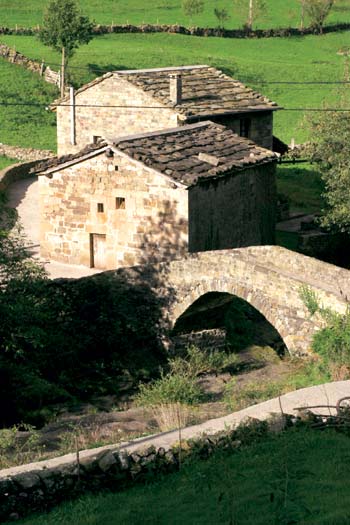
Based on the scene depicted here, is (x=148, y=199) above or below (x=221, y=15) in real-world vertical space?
below

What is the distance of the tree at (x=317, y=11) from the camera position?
83.9 m

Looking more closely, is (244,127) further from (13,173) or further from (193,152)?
(13,173)

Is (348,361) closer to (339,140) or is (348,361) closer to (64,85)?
(339,140)

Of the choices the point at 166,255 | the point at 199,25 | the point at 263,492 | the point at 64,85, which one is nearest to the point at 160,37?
the point at 199,25

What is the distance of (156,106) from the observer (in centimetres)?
3512

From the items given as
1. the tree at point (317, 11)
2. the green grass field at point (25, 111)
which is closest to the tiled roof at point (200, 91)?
the green grass field at point (25, 111)

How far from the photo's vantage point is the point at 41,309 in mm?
22266

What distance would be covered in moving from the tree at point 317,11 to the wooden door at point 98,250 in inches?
2359

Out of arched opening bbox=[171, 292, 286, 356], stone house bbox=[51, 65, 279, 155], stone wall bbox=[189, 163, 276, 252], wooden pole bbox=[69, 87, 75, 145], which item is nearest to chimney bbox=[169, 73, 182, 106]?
stone house bbox=[51, 65, 279, 155]

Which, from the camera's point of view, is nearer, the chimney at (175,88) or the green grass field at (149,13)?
the chimney at (175,88)

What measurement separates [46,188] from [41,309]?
729cm

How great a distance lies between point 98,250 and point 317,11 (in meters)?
60.7

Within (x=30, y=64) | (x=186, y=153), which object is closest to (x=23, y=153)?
(x=30, y=64)

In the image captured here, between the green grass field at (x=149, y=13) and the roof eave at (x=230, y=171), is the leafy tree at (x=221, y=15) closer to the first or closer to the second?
the green grass field at (x=149, y=13)
